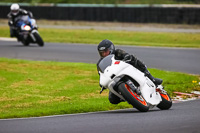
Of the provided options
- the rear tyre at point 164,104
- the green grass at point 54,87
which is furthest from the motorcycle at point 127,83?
the green grass at point 54,87

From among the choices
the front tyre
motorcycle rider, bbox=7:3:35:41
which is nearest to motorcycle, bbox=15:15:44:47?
motorcycle rider, bbox=7:3:35:41

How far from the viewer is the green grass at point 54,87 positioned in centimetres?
902

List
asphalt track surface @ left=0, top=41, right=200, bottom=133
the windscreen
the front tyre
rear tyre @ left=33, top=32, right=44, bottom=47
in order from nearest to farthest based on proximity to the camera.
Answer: asphalt track surface @ left=0, top=41, right=200, bottom=133, the front tyre, the windscreen, rear tyre @ left=33, top=32, right=44, bottom=47

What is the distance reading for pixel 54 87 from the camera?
Answer: 1185 cm

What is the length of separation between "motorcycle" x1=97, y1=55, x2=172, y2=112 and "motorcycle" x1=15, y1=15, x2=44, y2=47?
14027 mm

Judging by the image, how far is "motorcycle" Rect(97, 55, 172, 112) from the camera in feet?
25.3

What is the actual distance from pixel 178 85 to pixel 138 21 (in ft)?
75.2

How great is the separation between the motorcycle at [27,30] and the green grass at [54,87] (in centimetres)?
473

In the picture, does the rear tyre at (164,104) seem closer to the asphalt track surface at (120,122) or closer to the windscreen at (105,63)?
the asphalt track surface at (120,122)

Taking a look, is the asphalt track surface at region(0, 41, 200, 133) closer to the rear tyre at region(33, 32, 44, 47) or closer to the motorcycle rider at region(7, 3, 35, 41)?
the rear tyre at region(33, 32, 44, 47)

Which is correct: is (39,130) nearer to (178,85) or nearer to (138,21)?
(178,85)

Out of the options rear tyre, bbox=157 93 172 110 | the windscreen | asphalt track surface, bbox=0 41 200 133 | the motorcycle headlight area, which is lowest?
the motorcycle headlight area

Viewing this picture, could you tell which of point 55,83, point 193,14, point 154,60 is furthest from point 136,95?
point 193,14

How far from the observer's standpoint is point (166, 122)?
271 inches
